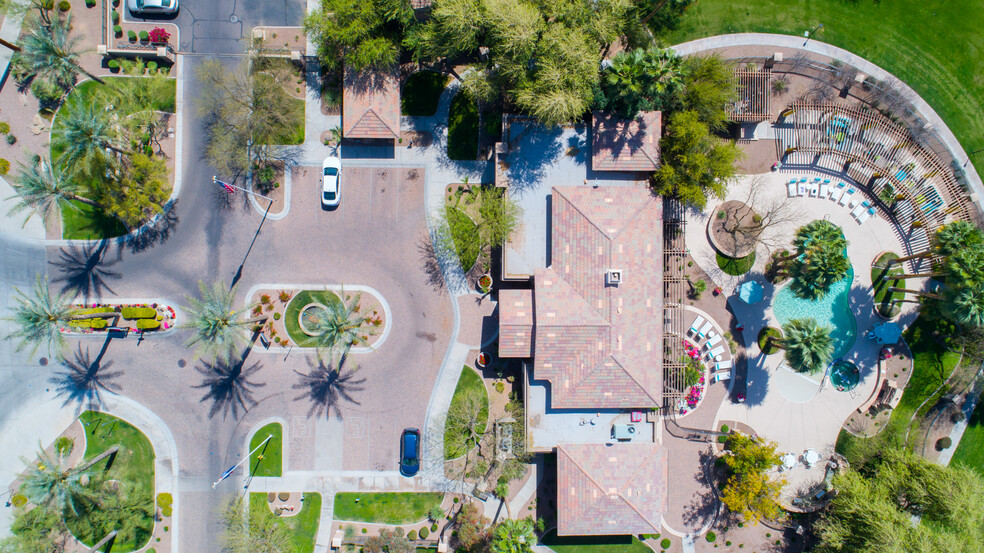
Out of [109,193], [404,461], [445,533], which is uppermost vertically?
[109,193]

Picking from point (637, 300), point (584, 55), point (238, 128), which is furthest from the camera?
point (238, 128)

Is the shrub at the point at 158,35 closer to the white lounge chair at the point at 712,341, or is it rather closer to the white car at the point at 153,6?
the white car at the point at 153,6

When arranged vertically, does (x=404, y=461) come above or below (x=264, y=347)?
below

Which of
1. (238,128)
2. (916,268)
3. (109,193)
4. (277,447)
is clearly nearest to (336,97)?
(238,128)

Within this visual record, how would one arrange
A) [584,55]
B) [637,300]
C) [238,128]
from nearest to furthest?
[584,55] → [637,300] → [238,128]

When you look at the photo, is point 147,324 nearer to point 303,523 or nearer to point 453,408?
point 303,523

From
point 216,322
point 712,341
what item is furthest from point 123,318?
point 712,341

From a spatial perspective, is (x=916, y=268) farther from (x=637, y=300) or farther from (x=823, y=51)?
(x=637, y=300)

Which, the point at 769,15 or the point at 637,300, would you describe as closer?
the point at 637,300
